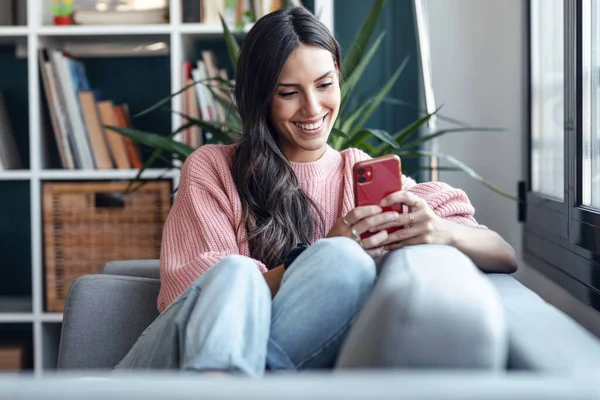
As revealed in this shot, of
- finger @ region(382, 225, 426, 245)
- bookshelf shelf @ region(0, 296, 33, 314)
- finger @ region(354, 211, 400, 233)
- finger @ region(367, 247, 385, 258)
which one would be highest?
finger @ region(354, 211, 400, 233)

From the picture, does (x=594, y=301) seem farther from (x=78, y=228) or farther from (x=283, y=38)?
(x=78, y=228)

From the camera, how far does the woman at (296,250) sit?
0.87m

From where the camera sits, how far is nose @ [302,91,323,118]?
173 centimetres

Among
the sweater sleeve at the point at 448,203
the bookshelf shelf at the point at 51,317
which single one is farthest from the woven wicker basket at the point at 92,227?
the sweater sleeve at the point at 448,203

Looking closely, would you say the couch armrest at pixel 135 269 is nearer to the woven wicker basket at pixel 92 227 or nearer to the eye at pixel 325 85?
the eye at pixel 325 85

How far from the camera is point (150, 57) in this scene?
2.95 meters

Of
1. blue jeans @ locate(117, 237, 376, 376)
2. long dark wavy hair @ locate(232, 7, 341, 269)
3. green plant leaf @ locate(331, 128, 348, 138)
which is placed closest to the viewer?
blue jeans @ locate(117, 237, 376, 376)

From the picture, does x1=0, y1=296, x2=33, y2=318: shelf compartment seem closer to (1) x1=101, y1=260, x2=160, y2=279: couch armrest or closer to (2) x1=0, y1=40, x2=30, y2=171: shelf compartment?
(2) x1=0, y1=40, x2=30, y2=171: shelf compartment

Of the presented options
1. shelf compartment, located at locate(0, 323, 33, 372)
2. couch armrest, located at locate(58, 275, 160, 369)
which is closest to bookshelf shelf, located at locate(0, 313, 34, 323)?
shelf compartment, located at locate(0, 323, 33, 372)

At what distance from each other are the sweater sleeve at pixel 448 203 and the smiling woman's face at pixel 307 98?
290 mm

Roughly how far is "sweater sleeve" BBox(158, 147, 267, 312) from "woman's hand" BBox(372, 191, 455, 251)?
0.29 metres

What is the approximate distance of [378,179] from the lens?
1.45 metres

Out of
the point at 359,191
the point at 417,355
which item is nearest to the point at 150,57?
the point at 359,191

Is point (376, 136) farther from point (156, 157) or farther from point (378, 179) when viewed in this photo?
point (156, 157)
